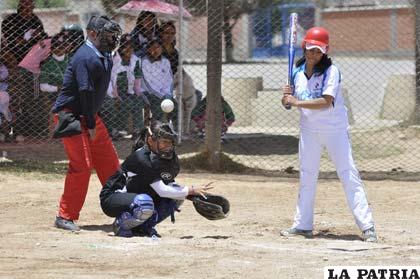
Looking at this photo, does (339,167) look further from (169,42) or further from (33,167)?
(169,42)

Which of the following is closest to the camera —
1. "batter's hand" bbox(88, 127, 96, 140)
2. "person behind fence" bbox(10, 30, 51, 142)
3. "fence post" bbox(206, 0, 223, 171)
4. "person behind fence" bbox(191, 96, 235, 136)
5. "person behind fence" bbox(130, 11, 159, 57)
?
"batter's hand" bbox(88, 127, 96, 140)

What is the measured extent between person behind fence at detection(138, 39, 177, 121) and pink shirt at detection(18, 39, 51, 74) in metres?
1.42

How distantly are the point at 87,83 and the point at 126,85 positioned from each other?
5832 mm

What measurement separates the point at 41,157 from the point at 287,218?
464 centimetres

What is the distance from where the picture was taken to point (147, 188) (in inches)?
308

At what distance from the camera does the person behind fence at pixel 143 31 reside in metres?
13.6

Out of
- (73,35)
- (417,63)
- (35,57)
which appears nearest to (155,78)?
(73,35)

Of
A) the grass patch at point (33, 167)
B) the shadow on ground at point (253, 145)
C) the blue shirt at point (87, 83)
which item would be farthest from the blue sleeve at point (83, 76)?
the shadow on ground at point (253, 145)

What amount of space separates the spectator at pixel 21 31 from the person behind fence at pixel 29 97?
0.33ft

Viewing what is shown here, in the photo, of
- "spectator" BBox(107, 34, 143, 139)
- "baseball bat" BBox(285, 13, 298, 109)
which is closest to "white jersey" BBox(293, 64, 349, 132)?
"baseball bat" BBox(285, 13, 298, 109)

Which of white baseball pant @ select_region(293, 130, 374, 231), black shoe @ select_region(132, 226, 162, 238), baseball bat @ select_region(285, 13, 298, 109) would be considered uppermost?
baseball bat @ select_region(285, 13, 298, 109)

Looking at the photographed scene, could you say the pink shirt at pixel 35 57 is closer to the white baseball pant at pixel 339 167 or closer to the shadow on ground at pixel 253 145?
the shadow on ground at pixel 253 145

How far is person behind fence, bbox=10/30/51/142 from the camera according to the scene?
531 inches

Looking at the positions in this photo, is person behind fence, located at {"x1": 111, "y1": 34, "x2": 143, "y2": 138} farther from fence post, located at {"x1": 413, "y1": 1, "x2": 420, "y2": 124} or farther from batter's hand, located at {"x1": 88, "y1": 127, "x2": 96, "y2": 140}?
batter's hand, located at {"x1": 88, "y1": 127, "x2": 96, "y2": 140}
